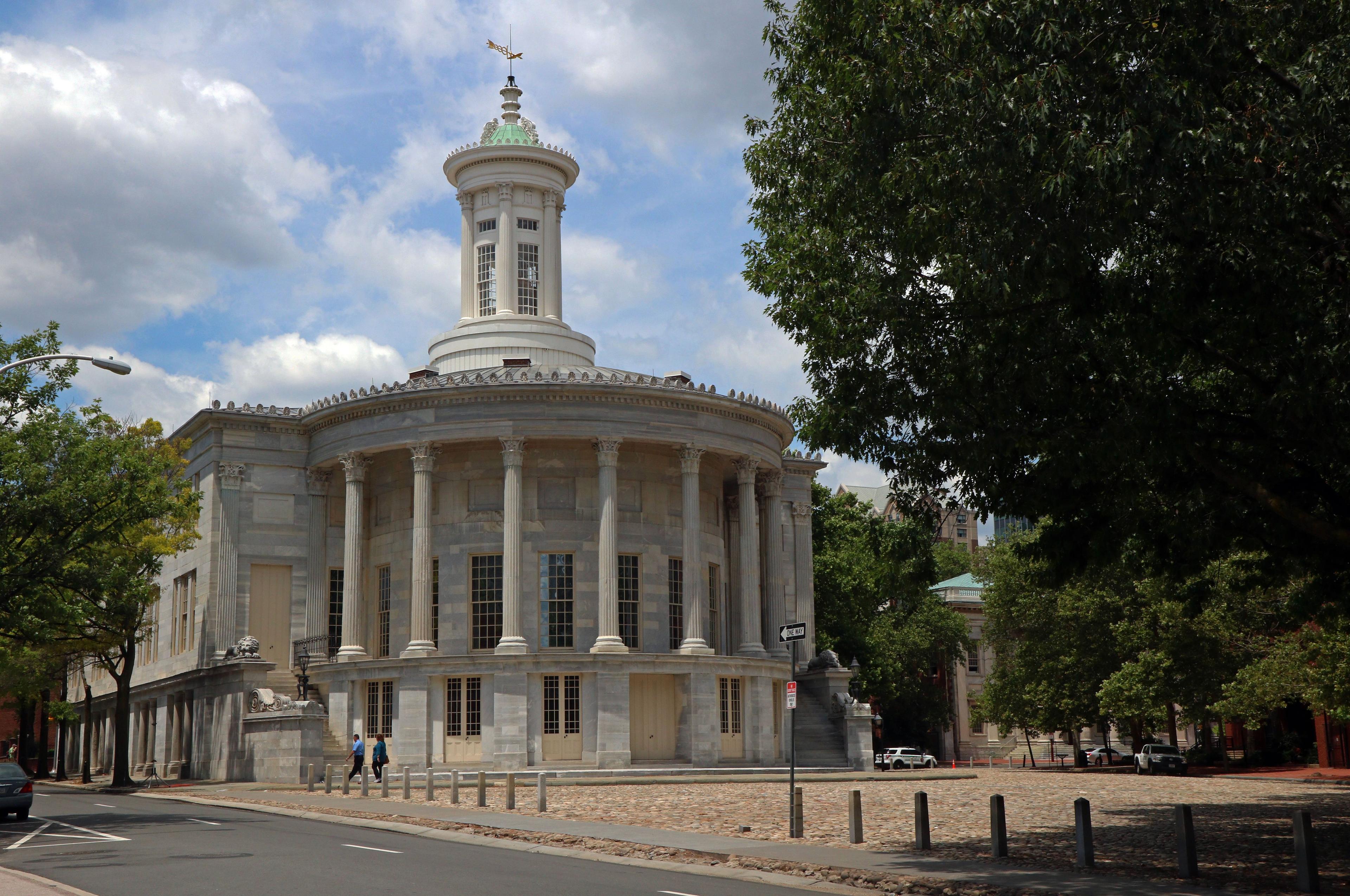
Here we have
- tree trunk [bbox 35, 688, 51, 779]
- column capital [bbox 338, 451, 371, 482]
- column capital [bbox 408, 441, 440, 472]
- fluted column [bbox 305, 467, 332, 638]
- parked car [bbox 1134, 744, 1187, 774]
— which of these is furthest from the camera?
tree trunk [bbox 35, 688, 51, 779]

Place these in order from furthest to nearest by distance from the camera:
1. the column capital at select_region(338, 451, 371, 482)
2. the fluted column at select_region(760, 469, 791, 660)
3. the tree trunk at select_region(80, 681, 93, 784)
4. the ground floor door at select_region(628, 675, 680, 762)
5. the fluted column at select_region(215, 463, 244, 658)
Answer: the tree trunk at select_region(80, 681, 93, 784) → the fluted column at select_region(760, 469, 791, 660) → the fluted column at select_region(215, 463, 244, 658) → the column capital at select_region(338, 451, 371, 482) → the ground floor door at select_region(628, 675, 680, 762)

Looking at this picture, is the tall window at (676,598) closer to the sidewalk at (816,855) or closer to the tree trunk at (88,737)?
the sidewalk at (816,855)

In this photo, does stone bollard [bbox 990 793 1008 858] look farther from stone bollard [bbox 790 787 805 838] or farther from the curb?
stone bollard [bbox 790 787 805 838]

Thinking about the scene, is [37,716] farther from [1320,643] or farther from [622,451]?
[1320,643]

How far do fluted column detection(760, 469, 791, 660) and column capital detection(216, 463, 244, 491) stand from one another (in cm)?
2038

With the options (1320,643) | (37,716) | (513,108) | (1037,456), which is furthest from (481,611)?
(37,716)

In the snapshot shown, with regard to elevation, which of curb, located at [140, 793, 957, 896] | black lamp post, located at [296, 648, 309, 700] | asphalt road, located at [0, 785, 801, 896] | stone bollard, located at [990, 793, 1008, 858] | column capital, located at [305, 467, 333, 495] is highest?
column capital, located at [305, 467, 333, 495]

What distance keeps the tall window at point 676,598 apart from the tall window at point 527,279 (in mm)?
13137

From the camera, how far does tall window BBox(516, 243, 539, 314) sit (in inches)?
2156

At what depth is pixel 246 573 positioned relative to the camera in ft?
162

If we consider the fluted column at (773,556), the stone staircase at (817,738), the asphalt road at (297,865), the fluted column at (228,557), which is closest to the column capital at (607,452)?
the fluted column at (773,556)

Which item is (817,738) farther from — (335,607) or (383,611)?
(335,607)

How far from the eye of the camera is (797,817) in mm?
21266

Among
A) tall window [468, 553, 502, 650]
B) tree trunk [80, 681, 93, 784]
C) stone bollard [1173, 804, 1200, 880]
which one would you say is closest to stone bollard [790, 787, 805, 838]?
stone bollard [1173, 804, 1200, 880]
